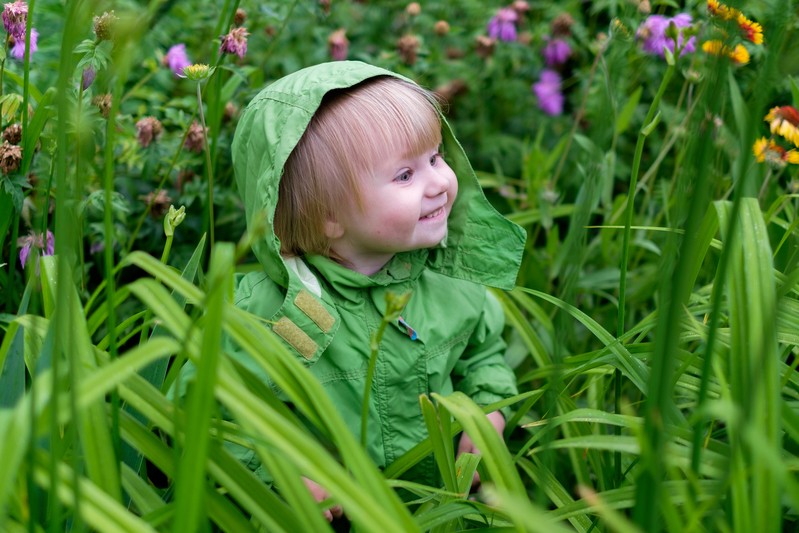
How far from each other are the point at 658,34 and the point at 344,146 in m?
1.05

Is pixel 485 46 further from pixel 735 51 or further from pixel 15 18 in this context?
pixel 15 18

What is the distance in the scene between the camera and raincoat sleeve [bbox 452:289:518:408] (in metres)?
1.48

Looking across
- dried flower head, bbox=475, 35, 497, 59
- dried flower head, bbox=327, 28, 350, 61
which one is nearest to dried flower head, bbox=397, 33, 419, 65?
dried flower head, bbox=327, 28, 350, 61

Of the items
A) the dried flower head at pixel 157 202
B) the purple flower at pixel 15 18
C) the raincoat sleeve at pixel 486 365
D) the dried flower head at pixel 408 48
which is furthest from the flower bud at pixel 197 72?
the dried flower head at pixel 408 48

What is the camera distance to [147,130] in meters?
1.67

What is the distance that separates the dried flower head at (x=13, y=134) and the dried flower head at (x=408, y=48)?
0.97 m

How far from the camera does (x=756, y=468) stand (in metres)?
0.81

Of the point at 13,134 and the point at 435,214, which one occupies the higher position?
the point at 13,134

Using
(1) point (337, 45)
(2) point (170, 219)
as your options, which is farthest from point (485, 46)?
(2) point (170, 219)

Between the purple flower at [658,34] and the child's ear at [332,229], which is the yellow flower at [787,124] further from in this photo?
the child's ear at [332,229]

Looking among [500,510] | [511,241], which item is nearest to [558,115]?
[511,241]

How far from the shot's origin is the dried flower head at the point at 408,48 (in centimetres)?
206

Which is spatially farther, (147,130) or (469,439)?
(147,130)

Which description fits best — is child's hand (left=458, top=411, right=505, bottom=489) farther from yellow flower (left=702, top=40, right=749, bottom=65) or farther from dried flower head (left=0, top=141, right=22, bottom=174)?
dried flower head (left=0, top=141, right=22, bottom=174)
